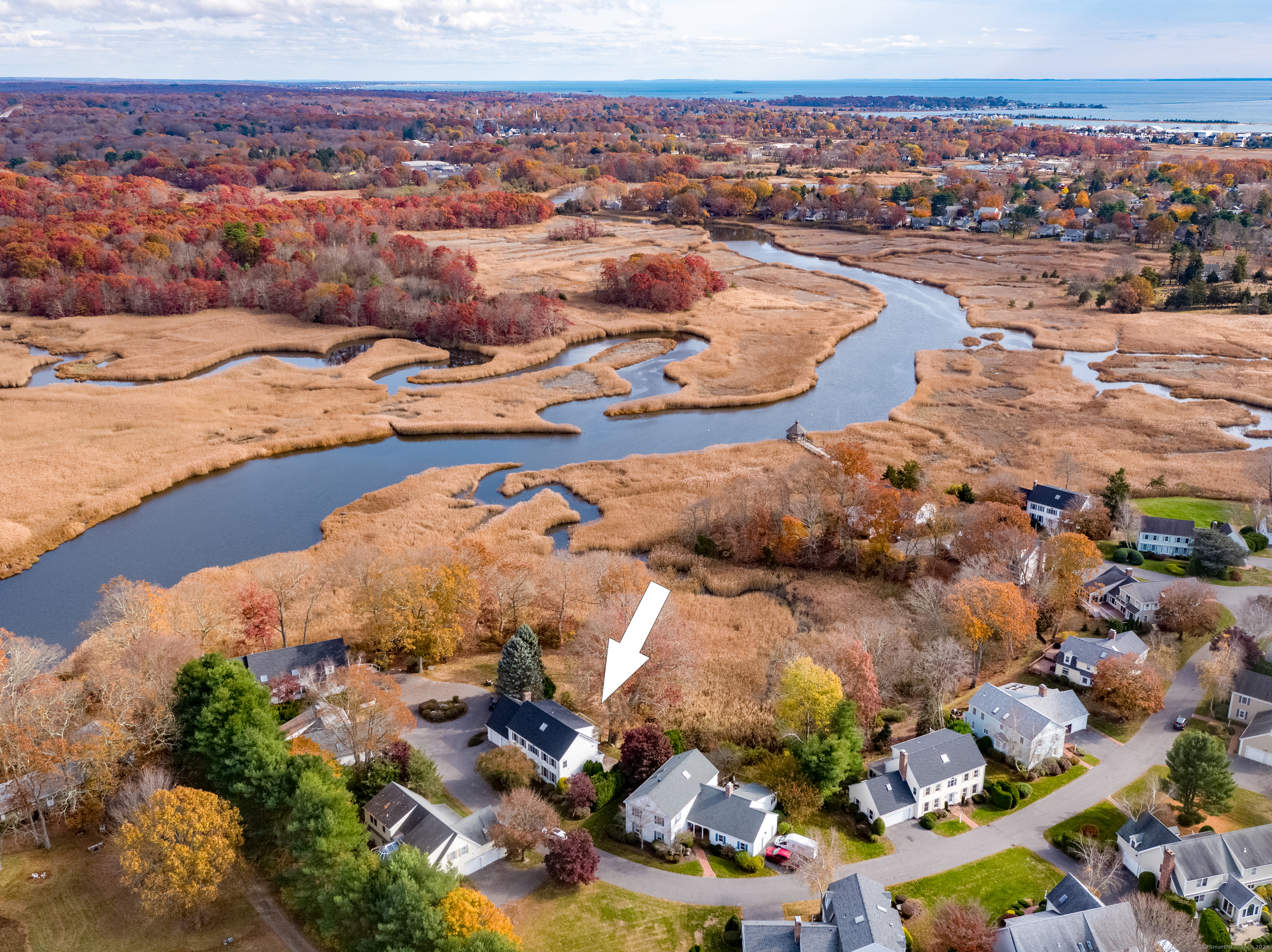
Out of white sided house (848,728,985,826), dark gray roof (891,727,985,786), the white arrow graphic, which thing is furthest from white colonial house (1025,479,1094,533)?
the white arrow graphic

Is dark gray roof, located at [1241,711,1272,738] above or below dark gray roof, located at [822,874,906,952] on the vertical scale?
above

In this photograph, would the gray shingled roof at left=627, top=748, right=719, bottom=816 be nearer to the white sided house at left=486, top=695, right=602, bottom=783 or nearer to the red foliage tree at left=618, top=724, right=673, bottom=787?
the red foliage tree at left=618, top=724, right=673, bottom=787

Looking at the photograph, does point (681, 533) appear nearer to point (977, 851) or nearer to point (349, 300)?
point (977, 851)

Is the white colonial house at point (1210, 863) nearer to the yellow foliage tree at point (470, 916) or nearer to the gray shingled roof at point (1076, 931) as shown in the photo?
the gray shingled roof at point (1076, 931)

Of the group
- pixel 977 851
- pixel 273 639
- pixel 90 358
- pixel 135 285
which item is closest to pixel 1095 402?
pixel 977 851

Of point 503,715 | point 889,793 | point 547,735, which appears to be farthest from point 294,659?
point 889,793

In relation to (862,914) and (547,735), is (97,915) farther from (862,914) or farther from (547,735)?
(862,914)

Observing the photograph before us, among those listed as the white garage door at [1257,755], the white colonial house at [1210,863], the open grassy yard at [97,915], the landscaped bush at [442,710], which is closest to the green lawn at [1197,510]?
the white garage door at [1257,755]
